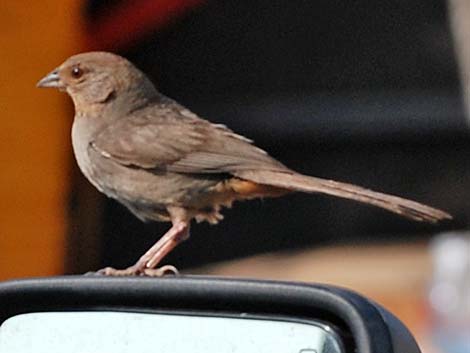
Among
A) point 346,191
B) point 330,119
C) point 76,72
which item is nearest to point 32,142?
point 76,72

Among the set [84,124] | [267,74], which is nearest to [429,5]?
[267,74]

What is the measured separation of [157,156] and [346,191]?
1.09 meters

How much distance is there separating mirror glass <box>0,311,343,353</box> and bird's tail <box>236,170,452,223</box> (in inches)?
51.1

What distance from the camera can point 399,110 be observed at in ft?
45.9

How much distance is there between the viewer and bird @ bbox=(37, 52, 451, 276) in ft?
19.2

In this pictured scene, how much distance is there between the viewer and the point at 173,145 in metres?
6.06

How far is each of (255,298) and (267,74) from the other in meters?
10.9

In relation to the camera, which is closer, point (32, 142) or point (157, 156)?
point (157, 156)

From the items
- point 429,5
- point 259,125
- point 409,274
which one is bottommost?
point 409,274

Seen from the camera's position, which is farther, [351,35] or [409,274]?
[351,35]

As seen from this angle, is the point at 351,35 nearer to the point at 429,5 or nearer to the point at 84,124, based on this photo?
the point at 429,5

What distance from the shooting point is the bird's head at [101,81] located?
6.29 meters

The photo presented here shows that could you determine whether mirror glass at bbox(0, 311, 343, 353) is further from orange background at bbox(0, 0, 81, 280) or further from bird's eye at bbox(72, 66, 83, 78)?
orange background at bbox(0, 0, 81, 280)

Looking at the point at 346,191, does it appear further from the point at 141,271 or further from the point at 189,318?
the point at 189,318
